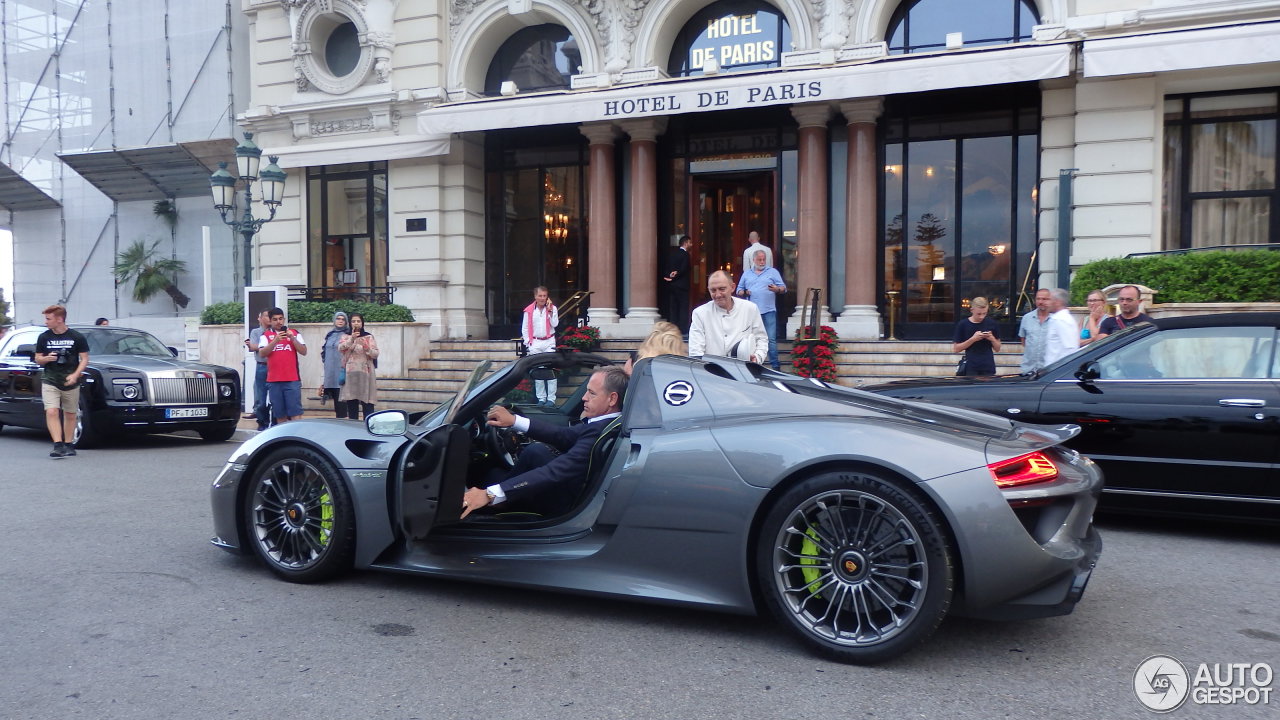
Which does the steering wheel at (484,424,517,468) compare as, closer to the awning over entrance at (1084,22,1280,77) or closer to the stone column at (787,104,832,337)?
the stone column at (787,104,832,337)

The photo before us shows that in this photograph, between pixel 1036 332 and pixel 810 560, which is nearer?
pixel 810 560

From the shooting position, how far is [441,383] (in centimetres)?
1493

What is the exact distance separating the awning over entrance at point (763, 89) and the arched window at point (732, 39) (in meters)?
1.66

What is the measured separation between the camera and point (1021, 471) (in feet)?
11.2

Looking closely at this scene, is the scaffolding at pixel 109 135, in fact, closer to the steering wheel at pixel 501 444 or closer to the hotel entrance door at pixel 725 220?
the hotel entrance door at pixel 725 220

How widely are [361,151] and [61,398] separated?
832 centimetres

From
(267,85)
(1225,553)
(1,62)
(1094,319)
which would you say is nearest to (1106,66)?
(1094,319)

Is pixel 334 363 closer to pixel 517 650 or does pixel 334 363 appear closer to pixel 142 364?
pixel 142 364

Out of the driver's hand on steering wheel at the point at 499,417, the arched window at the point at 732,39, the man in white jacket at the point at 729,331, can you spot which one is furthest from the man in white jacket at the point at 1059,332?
the arched window at the point at 732,39

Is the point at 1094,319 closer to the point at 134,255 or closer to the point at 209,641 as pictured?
the point at 209,641

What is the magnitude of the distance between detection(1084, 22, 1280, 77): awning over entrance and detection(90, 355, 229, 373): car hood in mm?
12499

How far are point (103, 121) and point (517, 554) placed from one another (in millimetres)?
27475

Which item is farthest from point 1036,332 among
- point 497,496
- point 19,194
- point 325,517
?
point 19,194

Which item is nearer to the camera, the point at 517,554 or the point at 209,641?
the point at 209,641
